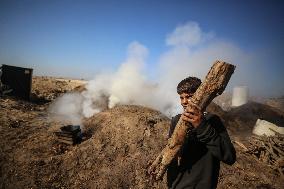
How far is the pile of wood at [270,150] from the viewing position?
949cm

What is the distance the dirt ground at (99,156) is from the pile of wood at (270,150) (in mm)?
300

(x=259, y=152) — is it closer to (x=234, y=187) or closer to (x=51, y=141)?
(x=234, y=187)

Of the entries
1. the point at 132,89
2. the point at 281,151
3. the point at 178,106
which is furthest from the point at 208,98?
the point at 132,89

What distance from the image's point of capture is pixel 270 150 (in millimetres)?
10156

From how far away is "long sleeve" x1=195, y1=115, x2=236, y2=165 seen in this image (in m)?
2.03

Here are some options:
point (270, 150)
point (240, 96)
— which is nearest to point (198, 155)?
point (270, 150)

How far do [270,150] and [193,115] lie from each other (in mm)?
9794

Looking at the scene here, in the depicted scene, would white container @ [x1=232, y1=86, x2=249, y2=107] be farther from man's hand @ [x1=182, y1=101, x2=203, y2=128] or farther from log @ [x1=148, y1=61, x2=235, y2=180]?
man's hand @ [x1=182, y1=101, x2=203, y2=128]

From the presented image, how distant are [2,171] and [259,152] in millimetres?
10061

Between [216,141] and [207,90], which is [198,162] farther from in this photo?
[207,90]

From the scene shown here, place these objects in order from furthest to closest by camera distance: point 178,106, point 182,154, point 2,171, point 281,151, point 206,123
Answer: point 178,106 < point 281,151 < point 2,171 < point 182,154 < point 206,123

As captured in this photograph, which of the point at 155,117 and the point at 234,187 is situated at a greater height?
the point at 155,117

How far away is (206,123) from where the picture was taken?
2.03m

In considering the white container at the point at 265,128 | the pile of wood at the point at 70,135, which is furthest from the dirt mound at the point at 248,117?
the pile of wood at the point at 70,135
